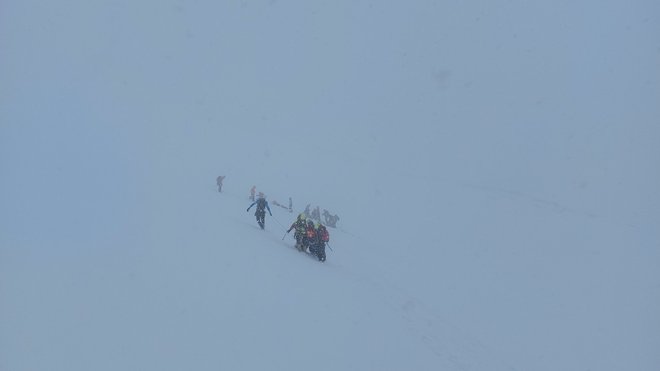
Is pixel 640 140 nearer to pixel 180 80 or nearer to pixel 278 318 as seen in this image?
pixel 278 318

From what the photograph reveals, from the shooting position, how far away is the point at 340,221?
2809 centimetres

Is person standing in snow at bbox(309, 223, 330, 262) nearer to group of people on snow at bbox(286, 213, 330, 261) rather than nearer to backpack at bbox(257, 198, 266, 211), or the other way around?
group of people on snow at bbox(286, 213, 330, 261)

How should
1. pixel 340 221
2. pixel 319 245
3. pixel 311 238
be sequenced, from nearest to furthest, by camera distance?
pixel 319 245
pixel 311 238
pixel 340 221

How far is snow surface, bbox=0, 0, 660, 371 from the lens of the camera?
6414mm

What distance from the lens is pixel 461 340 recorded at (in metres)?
9.63

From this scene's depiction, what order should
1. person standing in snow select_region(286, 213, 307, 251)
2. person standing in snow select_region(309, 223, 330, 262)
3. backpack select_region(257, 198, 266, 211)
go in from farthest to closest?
backpack select_region(257, 198, 266, 211) → person standing in snow select_region(286, 213, 307, 251) → person standing in snow select_region(309, 223, 330, 262)

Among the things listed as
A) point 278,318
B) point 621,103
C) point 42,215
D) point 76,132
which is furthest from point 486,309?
point 621,103

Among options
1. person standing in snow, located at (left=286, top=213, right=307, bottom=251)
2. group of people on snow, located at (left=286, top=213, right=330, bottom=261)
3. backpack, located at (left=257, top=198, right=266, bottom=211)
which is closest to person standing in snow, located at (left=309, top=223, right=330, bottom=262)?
group of people on snow, located at (left=286, top=213, right=330, bottom=261)

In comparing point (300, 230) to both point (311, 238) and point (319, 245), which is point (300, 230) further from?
point (319, 245)

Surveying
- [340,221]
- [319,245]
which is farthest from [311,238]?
[340,221]

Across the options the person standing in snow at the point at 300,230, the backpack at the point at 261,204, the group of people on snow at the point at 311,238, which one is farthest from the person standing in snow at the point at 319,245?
the backpack at the point at 261,204

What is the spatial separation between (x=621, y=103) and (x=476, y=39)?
80.9 m

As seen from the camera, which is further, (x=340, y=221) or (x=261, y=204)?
(x=340, y=221)

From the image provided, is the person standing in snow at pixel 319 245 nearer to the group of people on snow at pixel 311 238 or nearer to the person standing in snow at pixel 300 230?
the group of people on snow at pixel 311 238
